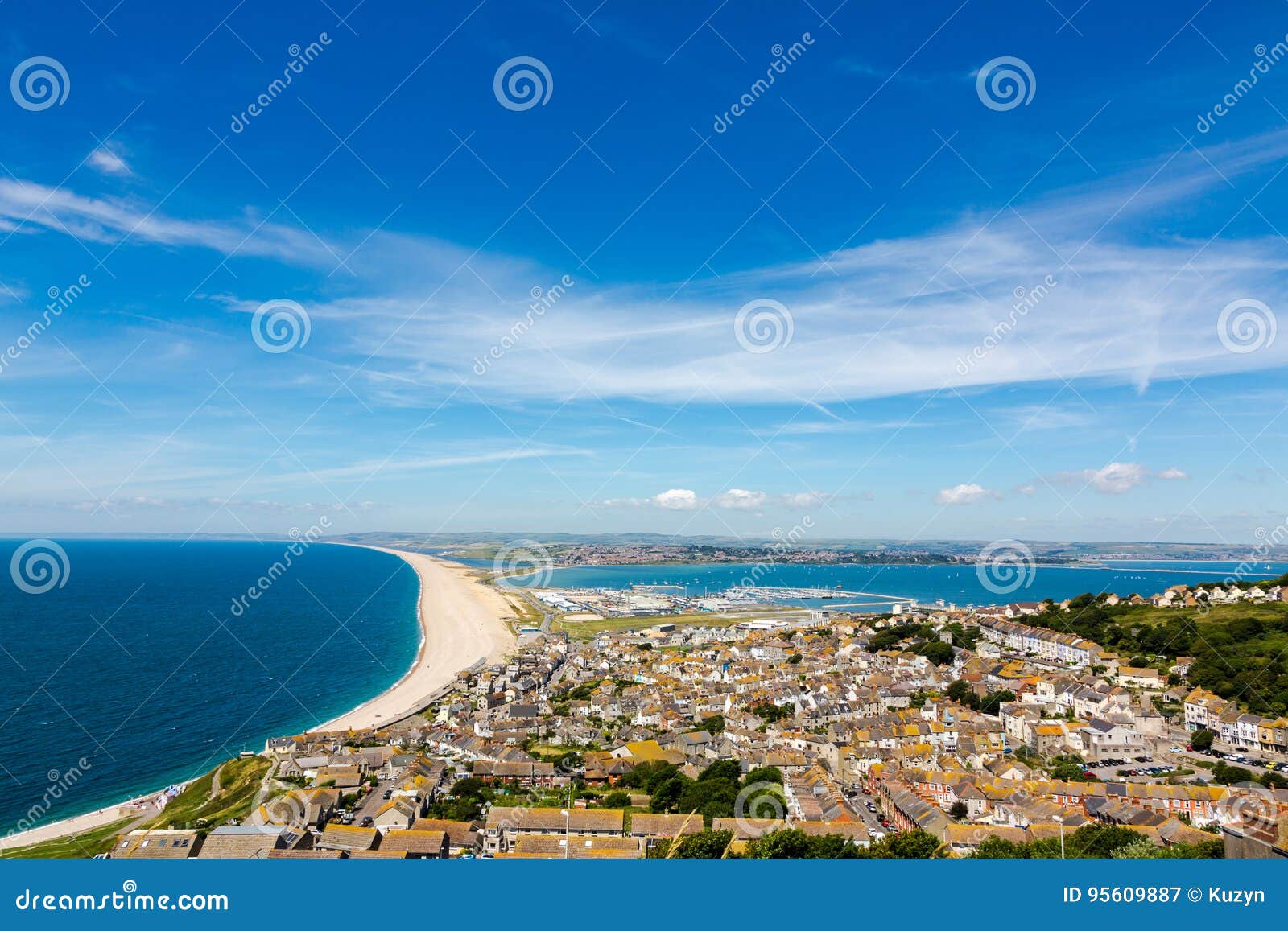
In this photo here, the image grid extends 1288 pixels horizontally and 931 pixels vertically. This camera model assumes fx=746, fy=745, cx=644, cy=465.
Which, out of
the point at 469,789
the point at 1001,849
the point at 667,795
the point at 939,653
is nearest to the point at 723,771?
the point at 667,795

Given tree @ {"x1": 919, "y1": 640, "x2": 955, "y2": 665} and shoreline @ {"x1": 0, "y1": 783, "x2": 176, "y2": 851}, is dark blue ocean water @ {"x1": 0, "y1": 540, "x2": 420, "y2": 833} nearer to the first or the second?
shoreline @ {"x1": 0, "y1": 783, "x2": 176, "y2": 851}

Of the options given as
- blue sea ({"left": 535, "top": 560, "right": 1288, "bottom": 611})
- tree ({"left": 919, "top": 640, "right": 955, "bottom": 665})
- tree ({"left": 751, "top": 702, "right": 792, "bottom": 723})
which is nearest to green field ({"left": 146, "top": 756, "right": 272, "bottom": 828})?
tree ({"left": 751, "top": 702, "right": 792, "bottom": 723})

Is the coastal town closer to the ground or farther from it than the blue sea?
closer to the ground

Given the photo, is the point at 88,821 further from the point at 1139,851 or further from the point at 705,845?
the point at 1139,851

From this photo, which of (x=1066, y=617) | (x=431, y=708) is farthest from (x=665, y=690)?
(x=1066, y=617)

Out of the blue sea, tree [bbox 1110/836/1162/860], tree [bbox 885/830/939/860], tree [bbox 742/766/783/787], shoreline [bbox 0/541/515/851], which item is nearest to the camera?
tree [bbox 1110/836/1162/860]

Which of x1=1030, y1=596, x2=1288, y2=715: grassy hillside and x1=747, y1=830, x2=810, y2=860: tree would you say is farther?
x1=1030, y1=596, x2=1288, y2=715: grassy hillside

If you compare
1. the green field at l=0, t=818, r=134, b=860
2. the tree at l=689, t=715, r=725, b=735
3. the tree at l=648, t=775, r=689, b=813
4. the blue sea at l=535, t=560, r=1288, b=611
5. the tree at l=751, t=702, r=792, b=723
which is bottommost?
the green field at l=0, t=818, r=134, b=860

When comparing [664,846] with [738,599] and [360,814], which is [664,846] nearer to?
[360,814]
